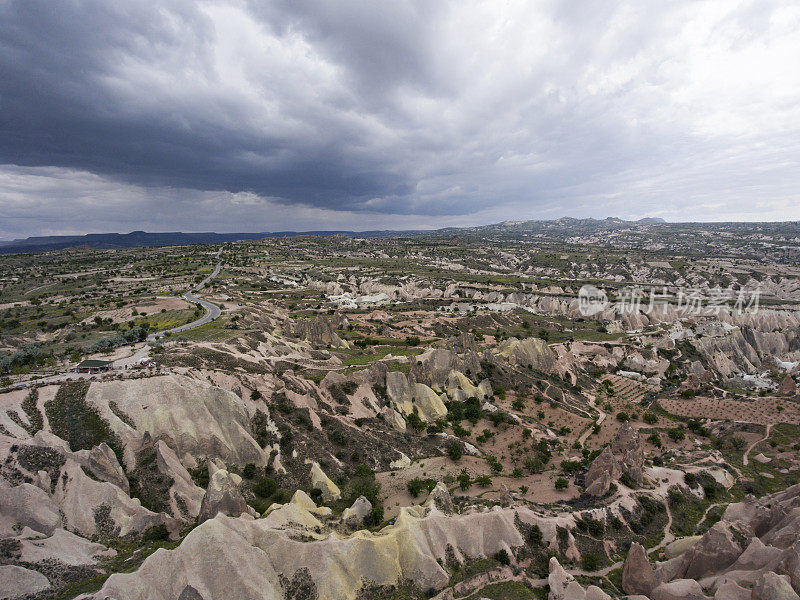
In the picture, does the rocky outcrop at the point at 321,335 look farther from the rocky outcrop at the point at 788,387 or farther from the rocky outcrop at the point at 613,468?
the rocky outcrop at the point at 788,387

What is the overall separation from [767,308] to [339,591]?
170 meters

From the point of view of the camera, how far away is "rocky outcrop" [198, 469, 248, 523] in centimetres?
2400

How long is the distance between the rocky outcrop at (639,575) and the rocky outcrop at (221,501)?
2976 centimetres

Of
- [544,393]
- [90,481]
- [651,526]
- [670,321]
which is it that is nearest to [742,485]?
[651,526]

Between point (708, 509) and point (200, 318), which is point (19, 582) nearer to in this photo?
point (708, 509)

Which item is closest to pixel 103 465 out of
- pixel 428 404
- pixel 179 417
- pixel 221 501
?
pixel 179 417

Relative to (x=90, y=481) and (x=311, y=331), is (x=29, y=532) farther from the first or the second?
(x=311, y=331)

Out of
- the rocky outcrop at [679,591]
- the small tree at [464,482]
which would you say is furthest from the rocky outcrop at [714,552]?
the small tree at [464,482]

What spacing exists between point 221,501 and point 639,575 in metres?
31.7

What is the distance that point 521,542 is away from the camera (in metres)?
28.1

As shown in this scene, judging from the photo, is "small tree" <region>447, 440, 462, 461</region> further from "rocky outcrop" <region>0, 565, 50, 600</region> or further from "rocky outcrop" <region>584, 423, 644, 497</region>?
"rocky outcrop" <region>0, 565, 50, 600</region>

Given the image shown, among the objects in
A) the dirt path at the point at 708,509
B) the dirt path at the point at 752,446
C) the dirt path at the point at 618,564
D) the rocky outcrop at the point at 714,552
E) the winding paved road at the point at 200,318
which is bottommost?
the dirt path at the point at 752,446

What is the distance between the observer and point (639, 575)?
25453 mm

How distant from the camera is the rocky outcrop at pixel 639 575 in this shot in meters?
25.2
